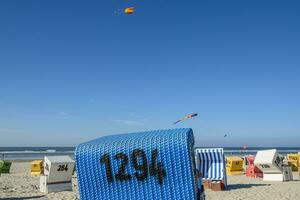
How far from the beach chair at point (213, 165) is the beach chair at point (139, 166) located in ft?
30.8

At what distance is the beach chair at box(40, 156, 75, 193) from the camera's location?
59.8 ft

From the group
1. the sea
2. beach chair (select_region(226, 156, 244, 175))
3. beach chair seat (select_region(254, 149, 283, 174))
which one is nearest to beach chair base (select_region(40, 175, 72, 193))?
beach chair seat (select_region(254, 149, 283, 174))

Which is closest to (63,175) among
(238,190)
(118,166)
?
(238,190)

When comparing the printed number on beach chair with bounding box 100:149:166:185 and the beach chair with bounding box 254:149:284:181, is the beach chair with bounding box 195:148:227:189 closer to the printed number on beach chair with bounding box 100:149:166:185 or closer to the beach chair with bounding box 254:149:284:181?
the beach chair with bounding box 254:149:284:181

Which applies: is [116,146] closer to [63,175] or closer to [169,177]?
[169,177]

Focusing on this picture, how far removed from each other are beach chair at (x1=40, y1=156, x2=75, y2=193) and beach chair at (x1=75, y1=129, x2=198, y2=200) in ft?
27.4

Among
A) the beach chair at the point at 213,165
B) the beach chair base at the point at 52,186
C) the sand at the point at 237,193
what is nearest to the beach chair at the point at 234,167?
the sand at the point at 237,193

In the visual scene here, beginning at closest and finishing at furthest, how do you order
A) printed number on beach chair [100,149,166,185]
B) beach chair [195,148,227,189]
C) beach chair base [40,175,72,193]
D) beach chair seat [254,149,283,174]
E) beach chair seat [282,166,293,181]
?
printed number on beach chair [100,149,166,185], beach chair base [40,175,72,193], beach chair [195,148,227,189], beach chair seat [254,149,283,174], beach chair seat [282,166,293,181]

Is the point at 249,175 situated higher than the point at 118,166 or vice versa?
the point at 118,166

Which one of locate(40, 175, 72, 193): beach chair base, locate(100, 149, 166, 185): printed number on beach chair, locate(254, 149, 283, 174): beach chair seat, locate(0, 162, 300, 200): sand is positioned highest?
locate(100, 149, 166, 185): printed number on beach chair

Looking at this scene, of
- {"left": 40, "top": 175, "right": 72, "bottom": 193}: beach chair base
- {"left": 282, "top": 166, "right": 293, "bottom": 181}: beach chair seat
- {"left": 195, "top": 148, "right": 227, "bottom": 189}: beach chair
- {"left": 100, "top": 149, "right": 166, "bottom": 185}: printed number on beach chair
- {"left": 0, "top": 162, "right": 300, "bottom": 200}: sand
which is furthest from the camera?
{"left": 282, "top": 166, "right": 293, "bottom": 181}: beach chair seat

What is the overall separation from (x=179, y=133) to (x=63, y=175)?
11133mm

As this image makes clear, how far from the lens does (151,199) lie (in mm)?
9484

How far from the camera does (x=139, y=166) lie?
31.4ft
